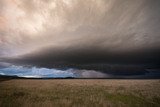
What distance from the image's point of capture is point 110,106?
13.1 metres

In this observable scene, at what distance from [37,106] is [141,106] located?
30.8 ft

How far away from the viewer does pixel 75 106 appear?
12828 millimetres

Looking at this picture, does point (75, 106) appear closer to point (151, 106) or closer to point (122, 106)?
point (122, 106)

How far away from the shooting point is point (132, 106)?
1334 cm

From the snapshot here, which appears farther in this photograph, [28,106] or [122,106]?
[122,106]

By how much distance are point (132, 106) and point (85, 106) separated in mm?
4372

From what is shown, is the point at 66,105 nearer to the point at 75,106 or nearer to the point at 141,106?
the point at 75,106

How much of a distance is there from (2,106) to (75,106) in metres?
6.04

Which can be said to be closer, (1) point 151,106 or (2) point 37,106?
(2) point 37,106

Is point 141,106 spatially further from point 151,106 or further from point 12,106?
point 12,106

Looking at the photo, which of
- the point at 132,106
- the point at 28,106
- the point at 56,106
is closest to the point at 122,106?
the point at 132,106

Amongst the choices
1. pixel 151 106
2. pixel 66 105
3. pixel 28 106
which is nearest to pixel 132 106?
pixel 151 106

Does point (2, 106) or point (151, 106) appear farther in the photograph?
point (151, 106)

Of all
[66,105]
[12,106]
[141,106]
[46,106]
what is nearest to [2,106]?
[12,106]
